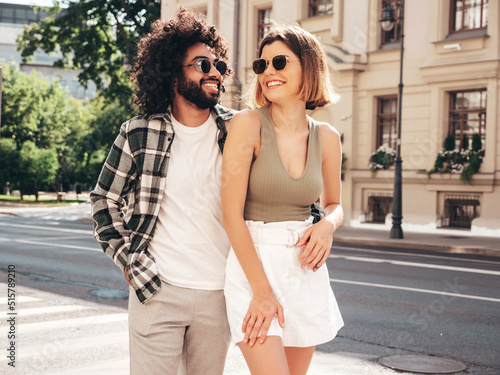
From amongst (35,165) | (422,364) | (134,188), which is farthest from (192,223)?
(35,165)

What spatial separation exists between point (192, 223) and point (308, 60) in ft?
2.70

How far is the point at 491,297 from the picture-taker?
9359 millimetres

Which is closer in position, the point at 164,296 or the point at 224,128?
the point at 164,296

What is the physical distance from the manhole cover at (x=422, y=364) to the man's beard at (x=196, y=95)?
3.66 meters

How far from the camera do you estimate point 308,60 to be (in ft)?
9.06

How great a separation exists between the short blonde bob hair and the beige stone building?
18489 mm

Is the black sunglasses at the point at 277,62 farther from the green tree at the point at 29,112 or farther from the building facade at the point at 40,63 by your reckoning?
the building facade at the point at 40,63

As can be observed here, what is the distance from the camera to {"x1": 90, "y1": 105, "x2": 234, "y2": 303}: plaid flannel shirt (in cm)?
285

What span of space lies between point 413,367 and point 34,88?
Result: 47426 millimetres

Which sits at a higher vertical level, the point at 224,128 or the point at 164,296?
the point at 224,128

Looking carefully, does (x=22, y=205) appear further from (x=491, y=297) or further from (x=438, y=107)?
(x=491, y=297)

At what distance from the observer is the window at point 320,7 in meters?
25.3

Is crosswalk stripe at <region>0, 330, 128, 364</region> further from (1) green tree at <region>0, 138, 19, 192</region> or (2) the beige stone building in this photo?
(1) green tree at <region>0, 138, 19, 192</region>

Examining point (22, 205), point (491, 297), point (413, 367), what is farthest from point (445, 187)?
point (22, 205)
